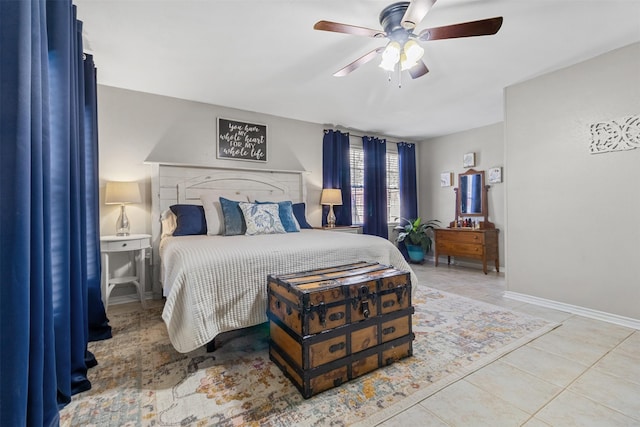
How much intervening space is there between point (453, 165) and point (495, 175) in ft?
2.69

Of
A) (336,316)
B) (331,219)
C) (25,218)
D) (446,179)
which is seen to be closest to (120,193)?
(25,218)

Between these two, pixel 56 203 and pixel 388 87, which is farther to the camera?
pixel 388 87

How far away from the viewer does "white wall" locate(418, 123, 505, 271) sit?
467 cm

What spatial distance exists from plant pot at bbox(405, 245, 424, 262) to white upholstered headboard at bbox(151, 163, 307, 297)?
7.67 ft

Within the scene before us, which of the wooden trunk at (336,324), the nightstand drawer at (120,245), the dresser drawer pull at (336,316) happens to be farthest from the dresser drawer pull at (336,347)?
the nightstand drawer at (120,245)

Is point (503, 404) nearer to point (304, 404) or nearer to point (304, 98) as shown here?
point (304, 404)

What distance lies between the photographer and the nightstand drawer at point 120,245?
8.84 feet

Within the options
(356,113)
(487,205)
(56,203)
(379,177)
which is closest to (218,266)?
(56,203)

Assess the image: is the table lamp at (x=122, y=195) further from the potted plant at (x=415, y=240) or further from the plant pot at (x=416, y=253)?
the plant pot at (x=416, y=253)

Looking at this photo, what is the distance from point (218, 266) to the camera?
183cm

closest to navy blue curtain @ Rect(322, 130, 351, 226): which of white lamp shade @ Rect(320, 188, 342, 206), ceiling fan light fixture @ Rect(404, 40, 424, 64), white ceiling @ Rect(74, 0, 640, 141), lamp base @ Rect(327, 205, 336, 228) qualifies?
lamp base @ Rect(327, 205, 336, 228)

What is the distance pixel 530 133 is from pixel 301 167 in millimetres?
2892

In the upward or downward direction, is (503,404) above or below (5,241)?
below

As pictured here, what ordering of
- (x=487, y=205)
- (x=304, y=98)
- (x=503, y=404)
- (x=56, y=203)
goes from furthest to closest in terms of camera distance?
(x=487, y=205) < (x=304, y=98) < (x=503, y=404) < (x=56, y=203)
